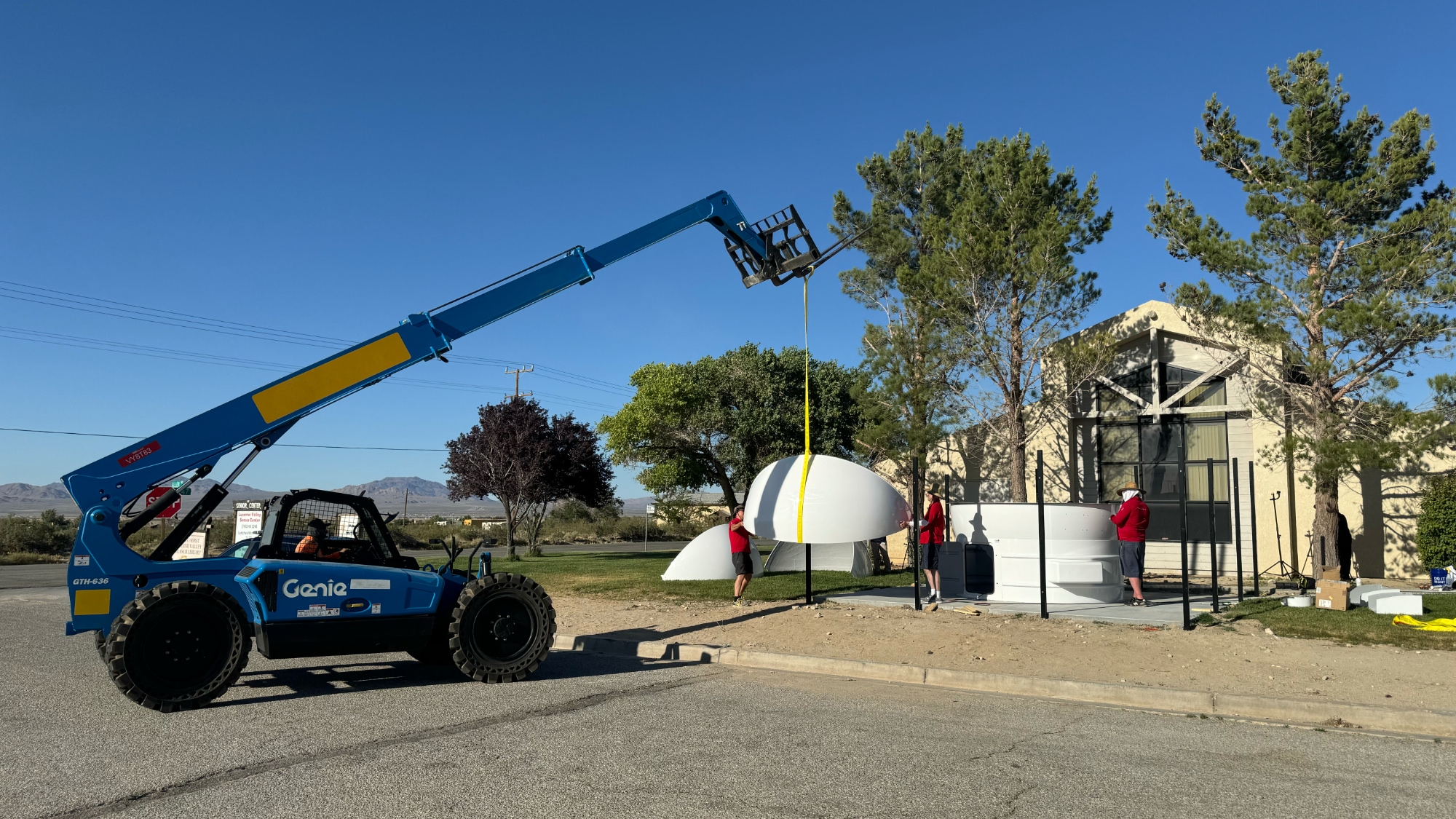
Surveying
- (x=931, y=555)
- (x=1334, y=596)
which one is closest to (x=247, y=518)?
(x=931, y=555)

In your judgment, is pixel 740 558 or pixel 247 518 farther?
pixel 247 518

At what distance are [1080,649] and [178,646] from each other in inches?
348

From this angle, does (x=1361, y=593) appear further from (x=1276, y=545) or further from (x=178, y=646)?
(x=178, y=646)

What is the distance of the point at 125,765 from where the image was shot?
5.79 m

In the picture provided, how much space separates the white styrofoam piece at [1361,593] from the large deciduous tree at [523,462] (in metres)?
23.0

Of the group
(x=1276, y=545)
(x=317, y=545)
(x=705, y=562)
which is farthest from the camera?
(x=705, y=562)

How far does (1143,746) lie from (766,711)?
9.43ft

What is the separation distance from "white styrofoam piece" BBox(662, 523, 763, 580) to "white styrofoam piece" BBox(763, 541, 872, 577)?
1.31 meters

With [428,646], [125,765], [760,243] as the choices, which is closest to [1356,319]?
[760,243]

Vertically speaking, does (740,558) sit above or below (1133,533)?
below

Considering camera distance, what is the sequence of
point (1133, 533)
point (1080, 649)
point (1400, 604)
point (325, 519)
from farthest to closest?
1. point (1133, 533)
2. point (1400, 604)
3. point (1080, 649)
4. point (325, 519)

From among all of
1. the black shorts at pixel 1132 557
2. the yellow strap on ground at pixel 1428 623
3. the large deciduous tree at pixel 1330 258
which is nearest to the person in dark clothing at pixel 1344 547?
the large deciduous tree at pixel 1330 258

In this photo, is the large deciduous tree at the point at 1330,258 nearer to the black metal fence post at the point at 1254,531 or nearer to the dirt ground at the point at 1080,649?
the black metal fence post at the point at 1254,531

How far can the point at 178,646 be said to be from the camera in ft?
24.8
